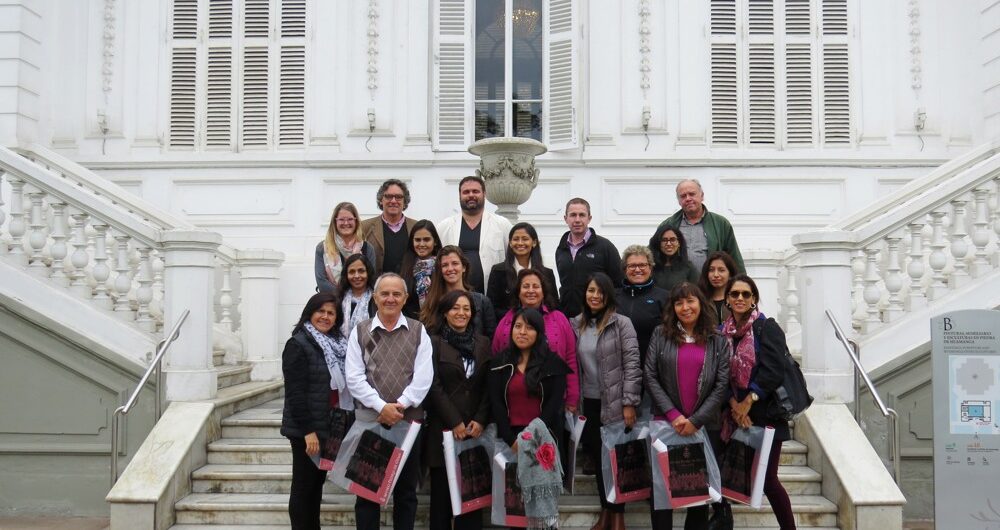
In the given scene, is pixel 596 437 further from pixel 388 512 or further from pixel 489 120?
pixel 489 120

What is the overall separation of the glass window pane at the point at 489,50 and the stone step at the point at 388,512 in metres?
5.87

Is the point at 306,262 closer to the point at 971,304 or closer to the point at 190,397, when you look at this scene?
the point at 190,397

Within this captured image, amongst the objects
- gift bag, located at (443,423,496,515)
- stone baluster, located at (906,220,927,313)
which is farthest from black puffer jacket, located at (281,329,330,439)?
stone baluster, located at (906,220,927,313)

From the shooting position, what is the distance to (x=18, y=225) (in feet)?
21.5

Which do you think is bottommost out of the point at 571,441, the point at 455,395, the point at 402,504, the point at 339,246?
the point at 402,504

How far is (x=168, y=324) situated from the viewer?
5984mm

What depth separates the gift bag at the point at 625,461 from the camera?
186 inches

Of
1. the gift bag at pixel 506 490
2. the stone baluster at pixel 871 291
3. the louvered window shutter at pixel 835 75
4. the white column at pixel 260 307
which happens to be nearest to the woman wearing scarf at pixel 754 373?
the gift bag at pixel 506 490

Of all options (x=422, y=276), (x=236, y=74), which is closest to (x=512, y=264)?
(x=422, y=276)

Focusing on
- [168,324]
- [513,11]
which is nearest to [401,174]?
[513,11]

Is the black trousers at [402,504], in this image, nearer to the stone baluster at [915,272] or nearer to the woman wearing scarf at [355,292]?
the woman wearing scarf at [355,292]

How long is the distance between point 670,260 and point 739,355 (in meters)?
0.85

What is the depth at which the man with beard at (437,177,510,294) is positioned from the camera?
5.46 meters

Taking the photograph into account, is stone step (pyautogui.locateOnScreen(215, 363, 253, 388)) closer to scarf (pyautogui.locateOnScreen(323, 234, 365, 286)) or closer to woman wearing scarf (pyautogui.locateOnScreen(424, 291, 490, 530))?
scarf (pyautogui.locateOnScreen(323, 234, 365, 286))
